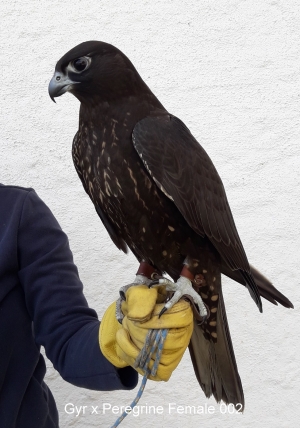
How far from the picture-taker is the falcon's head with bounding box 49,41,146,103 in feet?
3.68

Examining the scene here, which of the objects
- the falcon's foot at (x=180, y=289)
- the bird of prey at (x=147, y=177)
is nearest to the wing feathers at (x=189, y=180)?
the bird of prey at (x=147, y=177)

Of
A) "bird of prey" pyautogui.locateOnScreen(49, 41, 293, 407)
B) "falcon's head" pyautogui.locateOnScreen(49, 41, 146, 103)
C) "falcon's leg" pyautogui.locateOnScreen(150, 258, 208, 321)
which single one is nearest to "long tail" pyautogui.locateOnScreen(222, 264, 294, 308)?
"bird of prey" pyautogui.locateOnScreen(49, 41, 293, 407)

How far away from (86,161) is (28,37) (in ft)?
3.29

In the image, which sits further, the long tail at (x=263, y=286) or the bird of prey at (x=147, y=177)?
the long tail at (x=263, y=286)

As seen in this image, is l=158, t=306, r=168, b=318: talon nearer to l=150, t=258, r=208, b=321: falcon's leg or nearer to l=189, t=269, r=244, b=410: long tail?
l=150, t=258, r=208, b=321: falcon's leg

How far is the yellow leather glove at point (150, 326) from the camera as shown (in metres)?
1.08

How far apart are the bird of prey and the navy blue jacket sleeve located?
0.19 meters

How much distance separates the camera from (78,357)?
4.00ft

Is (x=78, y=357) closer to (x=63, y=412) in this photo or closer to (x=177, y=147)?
(x=177, y=147)

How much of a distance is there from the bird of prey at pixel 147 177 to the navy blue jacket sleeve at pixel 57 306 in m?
0.19

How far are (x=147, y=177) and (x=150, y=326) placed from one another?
0.34 m

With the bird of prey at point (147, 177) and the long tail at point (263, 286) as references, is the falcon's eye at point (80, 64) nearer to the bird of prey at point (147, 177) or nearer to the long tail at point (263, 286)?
the bird of prey at point (147, 177)

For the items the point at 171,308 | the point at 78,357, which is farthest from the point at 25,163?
the point at 171,308

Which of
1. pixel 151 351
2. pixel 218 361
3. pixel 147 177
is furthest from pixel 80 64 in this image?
pixel 218 361
